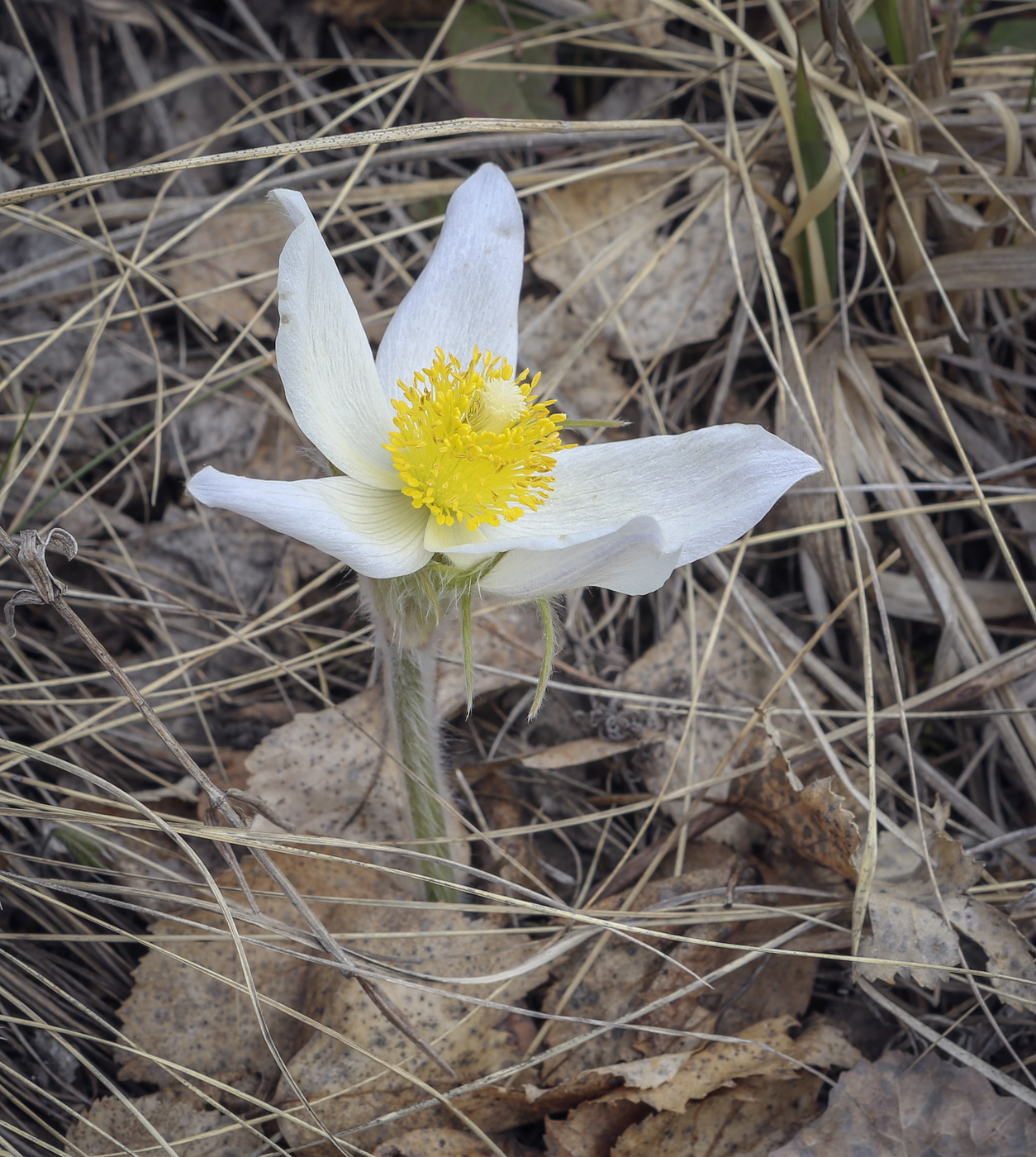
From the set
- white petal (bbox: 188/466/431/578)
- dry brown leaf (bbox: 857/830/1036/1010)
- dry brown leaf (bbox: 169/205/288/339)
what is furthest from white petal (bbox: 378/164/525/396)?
dry brown leaf (bbox: 857/830/1036/1010)

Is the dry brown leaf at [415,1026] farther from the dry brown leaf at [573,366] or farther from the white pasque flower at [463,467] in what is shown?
the dry brown leaf at [573,366]

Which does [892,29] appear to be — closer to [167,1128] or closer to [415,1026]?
[415,1026]

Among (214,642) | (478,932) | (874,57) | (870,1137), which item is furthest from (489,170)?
(870,1137)

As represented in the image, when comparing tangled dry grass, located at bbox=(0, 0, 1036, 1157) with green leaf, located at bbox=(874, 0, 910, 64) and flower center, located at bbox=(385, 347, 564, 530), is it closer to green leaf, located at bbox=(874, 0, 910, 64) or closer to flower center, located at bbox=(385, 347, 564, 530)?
green leaf, located at bbox=(874, 0, 910, 64)

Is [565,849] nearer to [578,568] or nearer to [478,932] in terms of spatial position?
[478,932]

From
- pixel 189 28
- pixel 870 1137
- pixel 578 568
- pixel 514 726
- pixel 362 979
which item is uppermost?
pixel 189 28

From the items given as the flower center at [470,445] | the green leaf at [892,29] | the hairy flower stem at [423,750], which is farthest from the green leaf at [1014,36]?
the hairy flower stem at [423,750]

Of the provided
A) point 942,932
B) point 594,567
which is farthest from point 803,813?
point 594,567
